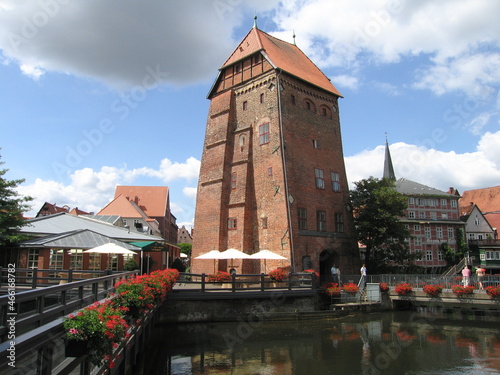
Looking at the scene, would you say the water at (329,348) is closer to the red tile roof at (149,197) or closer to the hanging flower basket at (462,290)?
the hanging flower basket at (462,290)

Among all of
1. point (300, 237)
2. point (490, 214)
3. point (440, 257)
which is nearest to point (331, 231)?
point (300, 237)

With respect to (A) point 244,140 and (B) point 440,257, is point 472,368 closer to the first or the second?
(A) point 244,140

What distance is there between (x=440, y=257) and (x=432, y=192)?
8185mm

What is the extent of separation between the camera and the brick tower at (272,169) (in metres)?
28.1

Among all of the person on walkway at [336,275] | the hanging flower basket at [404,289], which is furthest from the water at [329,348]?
the person on walkway at [336,275]

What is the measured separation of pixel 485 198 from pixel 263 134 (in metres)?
51.1

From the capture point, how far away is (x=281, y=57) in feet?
106

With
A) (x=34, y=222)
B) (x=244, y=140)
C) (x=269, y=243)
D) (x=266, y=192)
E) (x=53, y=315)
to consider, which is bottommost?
(x=53, y=315)

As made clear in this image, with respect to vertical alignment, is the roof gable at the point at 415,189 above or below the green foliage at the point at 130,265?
above

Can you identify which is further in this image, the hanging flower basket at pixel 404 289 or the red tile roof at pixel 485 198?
the red tile roof at pixel 485 198

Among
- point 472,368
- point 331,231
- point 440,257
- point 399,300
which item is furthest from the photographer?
point 440,257

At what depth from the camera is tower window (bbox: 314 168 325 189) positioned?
100 feet

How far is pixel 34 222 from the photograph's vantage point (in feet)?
92.3

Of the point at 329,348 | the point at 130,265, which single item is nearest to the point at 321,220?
the point at 130,265
